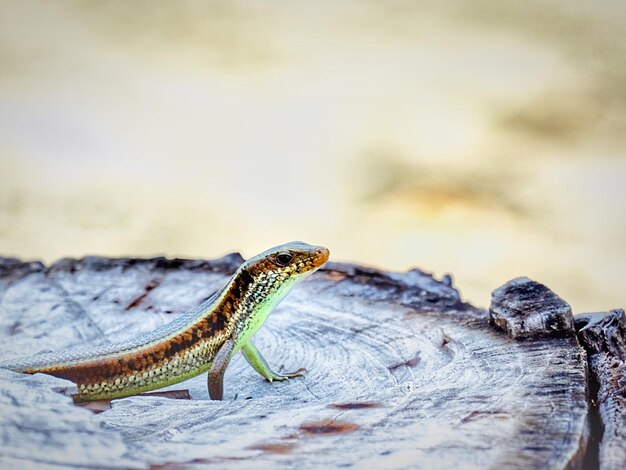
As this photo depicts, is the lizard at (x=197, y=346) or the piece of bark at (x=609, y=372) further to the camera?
the lizard at (x=197, y=346)

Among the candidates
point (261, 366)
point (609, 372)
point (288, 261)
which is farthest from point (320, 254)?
point (609, 372)

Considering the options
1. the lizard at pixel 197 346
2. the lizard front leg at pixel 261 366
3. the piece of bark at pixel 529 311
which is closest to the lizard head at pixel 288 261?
the lizard at pixel 197 346

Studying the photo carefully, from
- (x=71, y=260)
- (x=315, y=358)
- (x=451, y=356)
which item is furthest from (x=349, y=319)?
(x=71, y=260)

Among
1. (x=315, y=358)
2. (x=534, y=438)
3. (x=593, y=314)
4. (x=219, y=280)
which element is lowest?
(x=534, y=438)

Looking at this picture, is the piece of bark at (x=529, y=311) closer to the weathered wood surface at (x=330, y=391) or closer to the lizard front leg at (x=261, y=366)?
the weathered wood surface at (x=330, y=391)

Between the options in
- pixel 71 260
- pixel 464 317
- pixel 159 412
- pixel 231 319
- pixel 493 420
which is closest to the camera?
pixel 493 420

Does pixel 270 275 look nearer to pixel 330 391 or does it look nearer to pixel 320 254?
pixel 320 254

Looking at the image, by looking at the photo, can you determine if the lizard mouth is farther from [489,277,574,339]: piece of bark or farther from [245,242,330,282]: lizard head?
[489,277,574,339]: piece of bark

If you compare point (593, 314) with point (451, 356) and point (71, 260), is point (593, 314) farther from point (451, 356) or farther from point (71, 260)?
point (71, 260)
